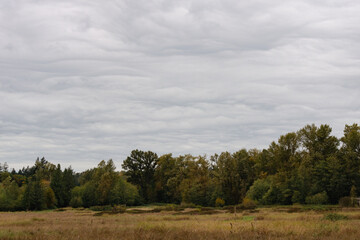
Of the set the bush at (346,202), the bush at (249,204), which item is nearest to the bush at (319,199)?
the bush at (346,202)

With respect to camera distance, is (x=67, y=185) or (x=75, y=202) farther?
(x=67, y=185)

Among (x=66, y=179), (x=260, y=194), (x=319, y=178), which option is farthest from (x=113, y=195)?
(x=319, y=178)

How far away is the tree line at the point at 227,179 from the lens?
73875 mm

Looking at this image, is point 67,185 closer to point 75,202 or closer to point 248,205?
point 75,202

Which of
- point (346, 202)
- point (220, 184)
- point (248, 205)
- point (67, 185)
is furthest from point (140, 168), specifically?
point (346, 202)

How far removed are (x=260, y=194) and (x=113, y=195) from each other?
1554 inches

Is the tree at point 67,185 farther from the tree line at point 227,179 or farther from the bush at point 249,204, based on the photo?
the bush at point 249,204

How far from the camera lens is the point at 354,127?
259 feet

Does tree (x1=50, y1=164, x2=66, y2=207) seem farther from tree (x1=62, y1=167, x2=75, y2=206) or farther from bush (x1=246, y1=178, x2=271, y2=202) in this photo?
bush (x1=246, y1=178, x2=271, y2=202)

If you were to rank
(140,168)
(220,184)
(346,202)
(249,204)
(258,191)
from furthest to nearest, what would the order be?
(140,168), (220,184), (258,191), (249,204), (346,202)

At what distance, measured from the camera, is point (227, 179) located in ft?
292

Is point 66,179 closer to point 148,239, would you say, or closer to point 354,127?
point 354,127

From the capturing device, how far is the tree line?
2908 inches

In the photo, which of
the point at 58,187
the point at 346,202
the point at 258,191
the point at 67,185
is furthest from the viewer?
the point at 67,185
